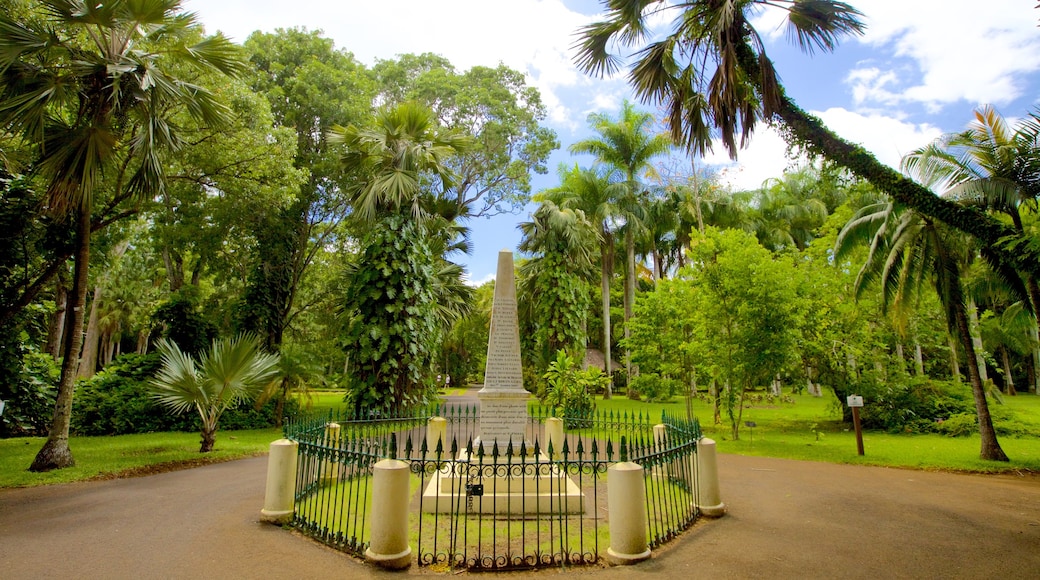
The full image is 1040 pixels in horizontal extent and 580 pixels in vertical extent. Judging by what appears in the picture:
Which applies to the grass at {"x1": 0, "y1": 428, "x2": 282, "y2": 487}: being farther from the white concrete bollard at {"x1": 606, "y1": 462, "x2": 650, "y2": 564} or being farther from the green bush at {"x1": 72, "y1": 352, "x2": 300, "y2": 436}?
the white concrete bollard at {"x1": 606, "y1": 462, "x2": 650, "y2": 564}

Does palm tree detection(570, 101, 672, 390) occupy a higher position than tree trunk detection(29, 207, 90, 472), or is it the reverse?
palm tree detection(570, 101, 672, 390)

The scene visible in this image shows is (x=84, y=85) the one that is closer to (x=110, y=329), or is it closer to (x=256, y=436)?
(x=256, y=436)

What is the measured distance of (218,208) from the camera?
708 inches

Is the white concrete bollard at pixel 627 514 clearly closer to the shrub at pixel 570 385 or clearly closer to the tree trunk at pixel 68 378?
the tree trunk at pixel 68 378

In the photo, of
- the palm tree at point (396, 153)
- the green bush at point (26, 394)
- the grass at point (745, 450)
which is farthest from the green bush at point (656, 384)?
the green bush at point (26, 394)

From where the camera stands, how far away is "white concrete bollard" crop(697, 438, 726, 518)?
22.4ft

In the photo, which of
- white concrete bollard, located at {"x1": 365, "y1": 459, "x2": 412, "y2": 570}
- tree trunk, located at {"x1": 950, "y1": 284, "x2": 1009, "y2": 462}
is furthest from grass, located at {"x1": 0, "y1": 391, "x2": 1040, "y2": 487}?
white concrete bollard, located at {"x1": 365, "y1": 459, "x2": 412, "y2": 570}

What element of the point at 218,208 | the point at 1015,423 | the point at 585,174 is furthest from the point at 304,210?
the point at 1015,423

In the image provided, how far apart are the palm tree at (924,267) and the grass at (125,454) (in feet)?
56.2

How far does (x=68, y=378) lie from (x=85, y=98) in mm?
5331

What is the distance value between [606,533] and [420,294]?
1060 centimetres

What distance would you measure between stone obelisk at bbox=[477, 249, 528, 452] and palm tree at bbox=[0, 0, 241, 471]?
23.4 feet

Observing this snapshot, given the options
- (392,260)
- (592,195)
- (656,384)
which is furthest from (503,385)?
(592,195)

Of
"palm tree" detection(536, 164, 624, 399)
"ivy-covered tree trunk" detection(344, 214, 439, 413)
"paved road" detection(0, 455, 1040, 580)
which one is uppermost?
"palm tree" detection(536, 164, 624, 399)
